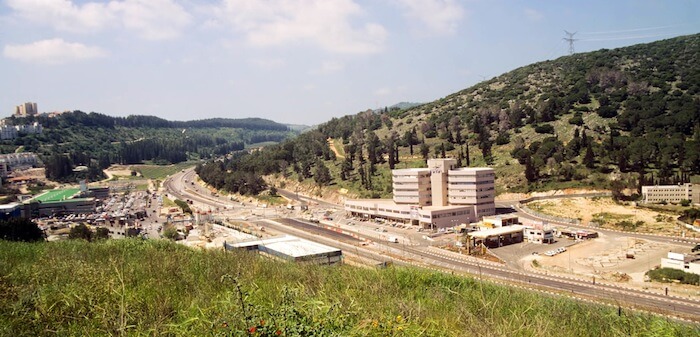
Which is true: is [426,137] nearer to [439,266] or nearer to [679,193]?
[679,193]

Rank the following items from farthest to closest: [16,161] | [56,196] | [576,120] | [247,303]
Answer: [16,161] < [56,196] < [576,120] < [247,303]

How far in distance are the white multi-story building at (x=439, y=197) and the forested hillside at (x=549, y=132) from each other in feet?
23.3

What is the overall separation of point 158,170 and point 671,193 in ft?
270

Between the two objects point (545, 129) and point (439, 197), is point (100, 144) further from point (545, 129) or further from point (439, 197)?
point (545, 129)

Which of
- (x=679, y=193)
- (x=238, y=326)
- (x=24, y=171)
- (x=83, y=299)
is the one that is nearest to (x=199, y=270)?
(x=83, y=299)

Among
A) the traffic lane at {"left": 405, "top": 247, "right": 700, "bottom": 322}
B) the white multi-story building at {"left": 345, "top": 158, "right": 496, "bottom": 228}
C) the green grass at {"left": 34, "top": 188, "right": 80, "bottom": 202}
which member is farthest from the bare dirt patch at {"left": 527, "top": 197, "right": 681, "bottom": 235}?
the green grass at {"left": 34, "top": 188, "right": 80, "bottom": 202}

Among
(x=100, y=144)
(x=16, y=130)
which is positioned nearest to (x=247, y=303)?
(x=16, y=130)

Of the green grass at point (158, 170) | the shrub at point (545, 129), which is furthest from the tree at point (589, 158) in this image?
the green grass at point (158, 170)

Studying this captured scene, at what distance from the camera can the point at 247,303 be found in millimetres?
3848

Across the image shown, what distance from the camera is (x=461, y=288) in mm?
8305

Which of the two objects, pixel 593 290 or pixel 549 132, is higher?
pixel 549 132

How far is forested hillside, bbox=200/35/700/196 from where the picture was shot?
133 ft

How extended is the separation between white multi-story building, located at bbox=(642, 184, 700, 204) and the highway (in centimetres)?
658

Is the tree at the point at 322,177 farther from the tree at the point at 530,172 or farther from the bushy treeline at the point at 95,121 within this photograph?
the bushy treeline at the point at 95,121
